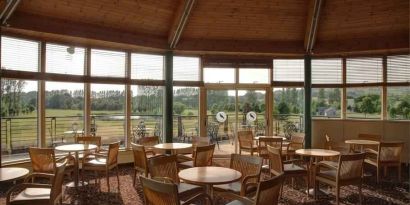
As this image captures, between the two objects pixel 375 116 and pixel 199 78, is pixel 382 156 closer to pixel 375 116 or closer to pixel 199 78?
pixel 375 116

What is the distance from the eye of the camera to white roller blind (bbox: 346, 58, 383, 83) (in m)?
8.29

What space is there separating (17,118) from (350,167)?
247 inches

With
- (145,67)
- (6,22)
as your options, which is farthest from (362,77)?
(6,22)

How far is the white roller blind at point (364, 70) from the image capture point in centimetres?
829

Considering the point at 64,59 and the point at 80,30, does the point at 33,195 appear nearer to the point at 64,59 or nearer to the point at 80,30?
the point at 80,30

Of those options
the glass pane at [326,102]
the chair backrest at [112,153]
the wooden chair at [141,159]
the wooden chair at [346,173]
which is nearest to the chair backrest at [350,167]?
the wooden chair at [346,173]

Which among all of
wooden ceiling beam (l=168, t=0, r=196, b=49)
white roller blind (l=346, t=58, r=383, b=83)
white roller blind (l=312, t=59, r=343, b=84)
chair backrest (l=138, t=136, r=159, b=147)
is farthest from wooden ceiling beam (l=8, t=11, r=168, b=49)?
white roller blind (l=346, t=58, r=383, b=83)

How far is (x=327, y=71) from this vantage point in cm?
870

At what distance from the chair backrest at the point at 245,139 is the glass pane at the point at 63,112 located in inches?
149

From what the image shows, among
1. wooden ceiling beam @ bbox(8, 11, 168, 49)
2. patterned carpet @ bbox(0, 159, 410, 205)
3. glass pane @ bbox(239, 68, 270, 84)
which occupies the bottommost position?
patterned carpet @ bbox(0, 159, 410, 205)

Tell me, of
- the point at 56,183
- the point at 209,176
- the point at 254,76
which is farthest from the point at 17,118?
the point at 254,76

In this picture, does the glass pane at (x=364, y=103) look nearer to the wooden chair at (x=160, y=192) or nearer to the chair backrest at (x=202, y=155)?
the chair backrest at (x=202, y=155)

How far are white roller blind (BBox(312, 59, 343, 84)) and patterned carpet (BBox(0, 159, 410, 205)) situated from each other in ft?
10.5

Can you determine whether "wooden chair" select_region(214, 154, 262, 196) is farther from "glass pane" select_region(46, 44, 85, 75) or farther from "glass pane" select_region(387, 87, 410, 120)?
"glass pane" select_region(387, 87, 410, 120)
